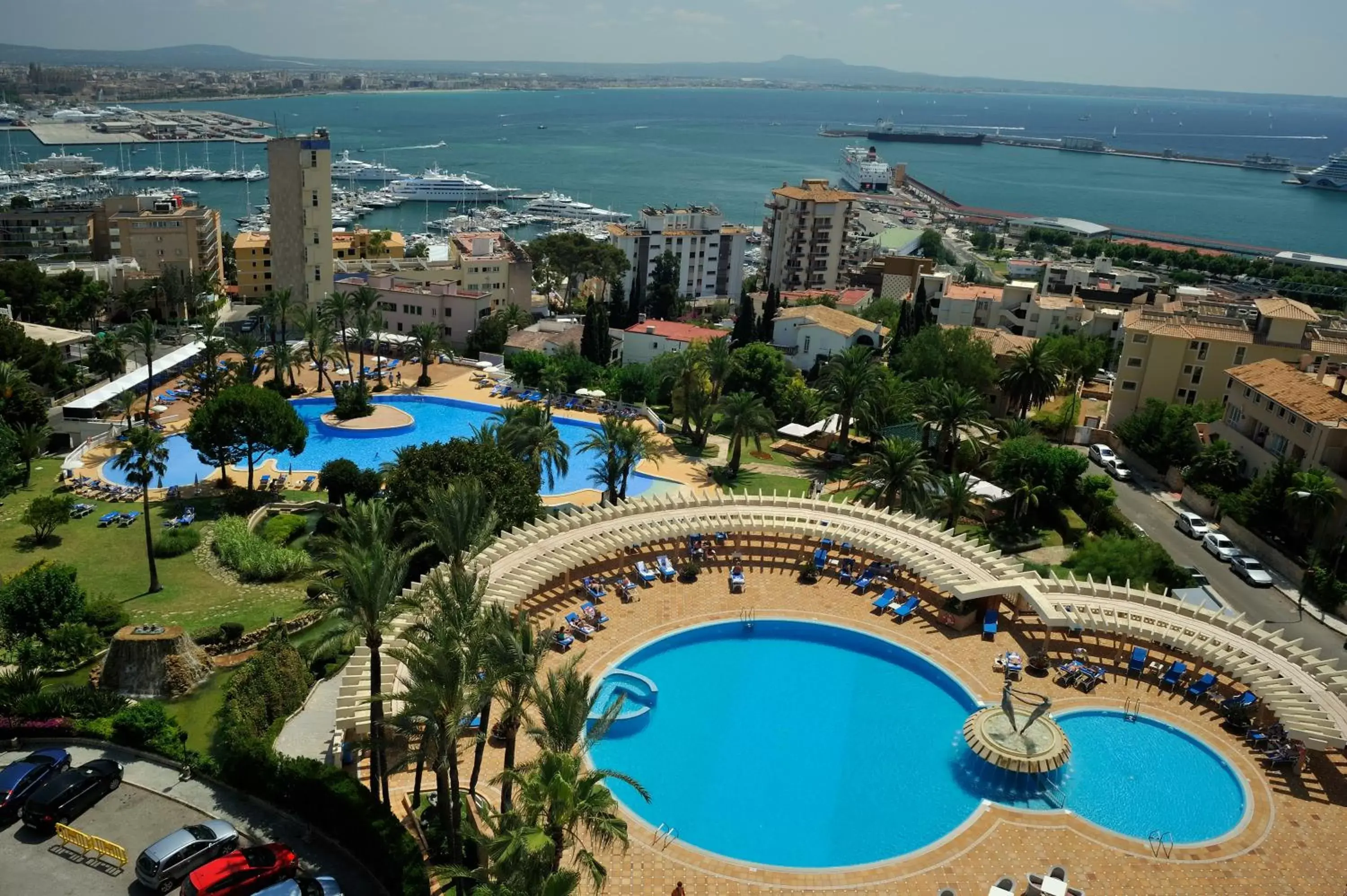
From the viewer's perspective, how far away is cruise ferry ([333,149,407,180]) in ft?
586

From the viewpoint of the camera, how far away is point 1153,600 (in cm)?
3119

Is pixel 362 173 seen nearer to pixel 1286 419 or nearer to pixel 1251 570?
pixel 1286 419

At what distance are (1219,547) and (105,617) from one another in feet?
139

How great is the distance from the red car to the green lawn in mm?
12588

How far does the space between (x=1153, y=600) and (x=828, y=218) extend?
81.7 m

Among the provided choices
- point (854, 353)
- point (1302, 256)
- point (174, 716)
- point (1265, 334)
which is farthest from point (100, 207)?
point (1302, 256)

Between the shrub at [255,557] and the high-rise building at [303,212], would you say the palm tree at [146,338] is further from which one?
the high-rise building at [303,212]

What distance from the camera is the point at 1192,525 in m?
43.0

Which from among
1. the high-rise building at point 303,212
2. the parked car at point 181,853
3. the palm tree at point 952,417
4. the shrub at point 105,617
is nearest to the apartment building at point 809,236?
the high-rise building at point 303,212

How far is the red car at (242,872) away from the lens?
1966 centimetres

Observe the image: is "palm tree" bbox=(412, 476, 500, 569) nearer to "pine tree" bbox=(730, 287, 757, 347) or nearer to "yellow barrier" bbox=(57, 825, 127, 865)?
"yellow barrier" bbox=(57, 825, 127, 865)

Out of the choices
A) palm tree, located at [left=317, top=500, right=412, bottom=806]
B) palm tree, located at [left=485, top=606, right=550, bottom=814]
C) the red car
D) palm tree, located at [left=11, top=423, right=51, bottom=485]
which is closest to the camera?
palm tree, located at [left=485, top=606, right=550, bottom=814]

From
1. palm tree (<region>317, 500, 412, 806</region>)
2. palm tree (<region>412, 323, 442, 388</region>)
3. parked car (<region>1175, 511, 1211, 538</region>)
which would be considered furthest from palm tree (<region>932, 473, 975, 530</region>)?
palm tree (<region>412, 323, 442, 388</region>)

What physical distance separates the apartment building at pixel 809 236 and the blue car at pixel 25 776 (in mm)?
92532
